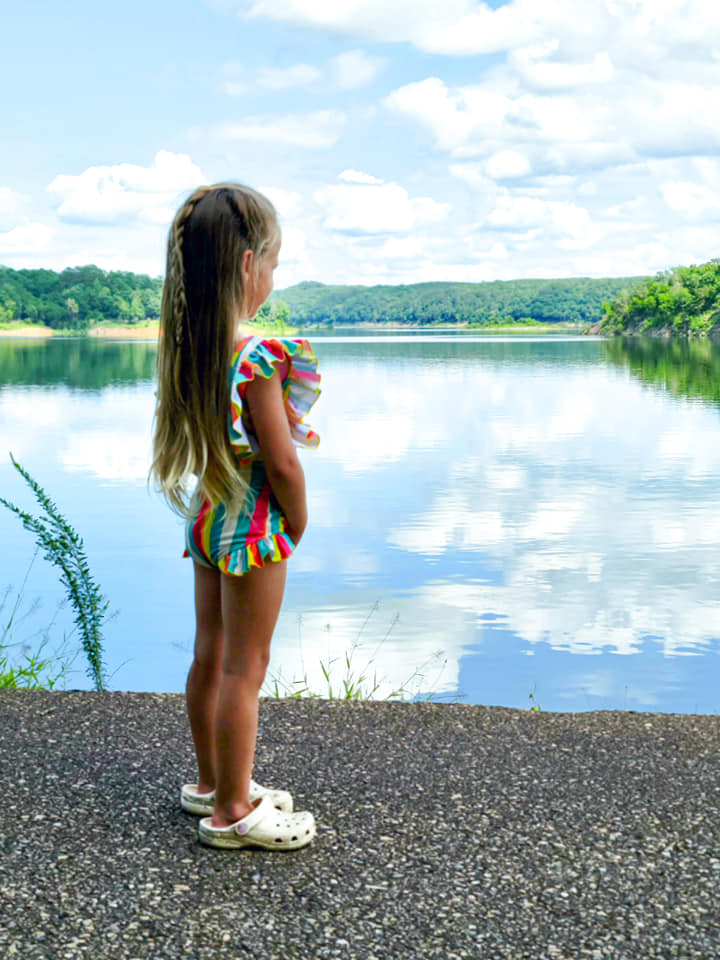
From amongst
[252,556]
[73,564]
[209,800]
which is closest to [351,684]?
[73,564]

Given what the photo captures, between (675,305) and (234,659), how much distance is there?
119m

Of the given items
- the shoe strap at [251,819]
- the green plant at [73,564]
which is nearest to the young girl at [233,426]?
the shoe strap at [251,819]

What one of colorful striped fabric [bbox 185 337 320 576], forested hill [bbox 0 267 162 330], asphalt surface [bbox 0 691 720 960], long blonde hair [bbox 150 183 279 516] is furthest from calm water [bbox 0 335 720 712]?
forested hill [bbox 0 267 162 330]

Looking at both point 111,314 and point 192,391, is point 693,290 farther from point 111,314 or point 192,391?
point 192,391

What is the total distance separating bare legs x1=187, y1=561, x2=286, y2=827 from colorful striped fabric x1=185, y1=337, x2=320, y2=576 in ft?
0.20

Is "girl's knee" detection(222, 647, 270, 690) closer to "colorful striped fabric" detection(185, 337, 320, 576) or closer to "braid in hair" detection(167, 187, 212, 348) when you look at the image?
"colorful striped fabric" detection(185, 337, 320, 576)

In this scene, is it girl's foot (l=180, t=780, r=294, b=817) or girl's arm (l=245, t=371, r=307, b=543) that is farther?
girl's foot (l=180, t=780, r=294, b=817)

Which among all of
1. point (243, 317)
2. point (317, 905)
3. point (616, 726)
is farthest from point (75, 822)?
point (616, 726)

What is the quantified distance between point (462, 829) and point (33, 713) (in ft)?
6.68

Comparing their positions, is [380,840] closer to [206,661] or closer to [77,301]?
[206,661]

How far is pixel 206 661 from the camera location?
3.22m

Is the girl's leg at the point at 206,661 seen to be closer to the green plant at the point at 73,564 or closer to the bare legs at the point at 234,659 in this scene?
the bare legs at the point at 234,659

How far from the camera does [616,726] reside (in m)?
4.52

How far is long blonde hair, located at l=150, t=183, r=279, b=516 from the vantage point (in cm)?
296
